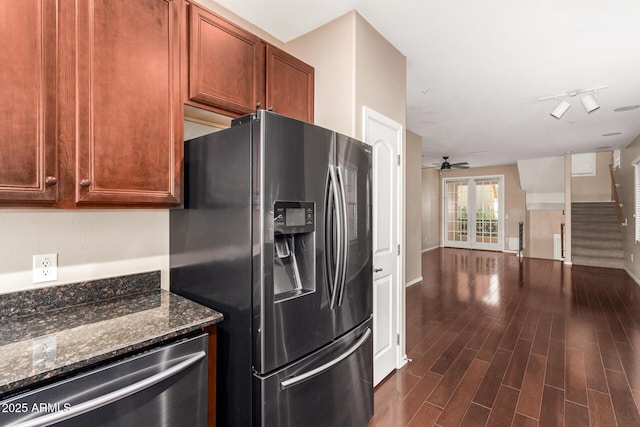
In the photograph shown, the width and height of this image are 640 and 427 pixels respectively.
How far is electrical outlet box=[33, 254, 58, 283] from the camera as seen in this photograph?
1439 mm

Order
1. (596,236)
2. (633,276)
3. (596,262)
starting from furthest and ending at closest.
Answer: (596,236)
(596,262)
(633,276)

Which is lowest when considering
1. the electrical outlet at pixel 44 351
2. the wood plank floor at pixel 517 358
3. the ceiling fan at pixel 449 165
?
the wood plank floor at pixel 517 358

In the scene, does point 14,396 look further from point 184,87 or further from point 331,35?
point 331,35

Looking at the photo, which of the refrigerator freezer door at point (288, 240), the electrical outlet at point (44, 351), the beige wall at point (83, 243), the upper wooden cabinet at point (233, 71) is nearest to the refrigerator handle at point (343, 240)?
the refrigerator freezer door at point (288, 240)

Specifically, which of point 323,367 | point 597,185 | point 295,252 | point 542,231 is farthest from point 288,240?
point 597,185

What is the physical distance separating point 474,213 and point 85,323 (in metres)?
10.2

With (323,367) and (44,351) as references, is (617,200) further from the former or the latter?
(44,351)

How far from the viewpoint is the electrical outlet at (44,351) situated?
0.96 meters

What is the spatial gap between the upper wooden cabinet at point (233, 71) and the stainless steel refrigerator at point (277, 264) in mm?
317

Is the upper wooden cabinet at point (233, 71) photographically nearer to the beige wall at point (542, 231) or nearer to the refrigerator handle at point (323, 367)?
the refrigerator handle at point (323, 367)

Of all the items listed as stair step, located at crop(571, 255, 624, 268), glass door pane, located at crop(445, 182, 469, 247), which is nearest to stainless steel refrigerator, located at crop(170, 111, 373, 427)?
stair step, located at crop(571, 255, 624, 268)

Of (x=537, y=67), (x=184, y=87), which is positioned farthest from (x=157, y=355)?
(x=537, y=67)

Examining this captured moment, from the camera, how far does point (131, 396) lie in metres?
1.09

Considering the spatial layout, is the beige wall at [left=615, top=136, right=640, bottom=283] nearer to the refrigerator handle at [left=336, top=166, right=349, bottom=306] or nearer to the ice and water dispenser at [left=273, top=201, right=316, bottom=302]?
the refrigerator handle at [left=336, top=166, right=349, bottom=306]
